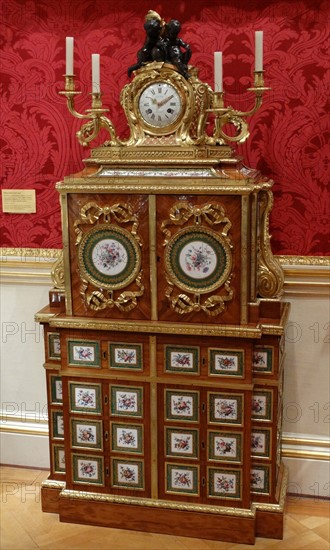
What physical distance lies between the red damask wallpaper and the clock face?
0.46 meters

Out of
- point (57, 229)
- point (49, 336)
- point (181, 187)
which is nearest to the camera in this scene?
point (181, 187)

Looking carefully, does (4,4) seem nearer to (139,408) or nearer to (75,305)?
(75,305)

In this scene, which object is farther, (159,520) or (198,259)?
(159,520)

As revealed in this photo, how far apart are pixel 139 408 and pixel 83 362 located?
34cm

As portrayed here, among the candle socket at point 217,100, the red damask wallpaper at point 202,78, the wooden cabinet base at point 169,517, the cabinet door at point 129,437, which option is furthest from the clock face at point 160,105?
the wooden cabinet base at point 169,517

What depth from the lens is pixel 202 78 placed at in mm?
3453

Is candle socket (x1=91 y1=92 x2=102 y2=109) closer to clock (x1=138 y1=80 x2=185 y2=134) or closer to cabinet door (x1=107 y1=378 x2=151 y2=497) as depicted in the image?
clock (x1=138 y1=80 x2=185 y2=134)

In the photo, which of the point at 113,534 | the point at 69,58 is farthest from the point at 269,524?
the point at 69,58

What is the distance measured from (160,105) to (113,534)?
203cm

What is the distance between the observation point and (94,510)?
11.5 ft

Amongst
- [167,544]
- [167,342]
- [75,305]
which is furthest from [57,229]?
[167,544]

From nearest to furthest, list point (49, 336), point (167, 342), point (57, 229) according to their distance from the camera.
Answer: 1. point (167, 342)
2. point (49, 336)
3. point (57, 229)

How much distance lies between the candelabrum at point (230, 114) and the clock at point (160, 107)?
145 mm

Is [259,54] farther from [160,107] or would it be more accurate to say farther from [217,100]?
[160,107]
